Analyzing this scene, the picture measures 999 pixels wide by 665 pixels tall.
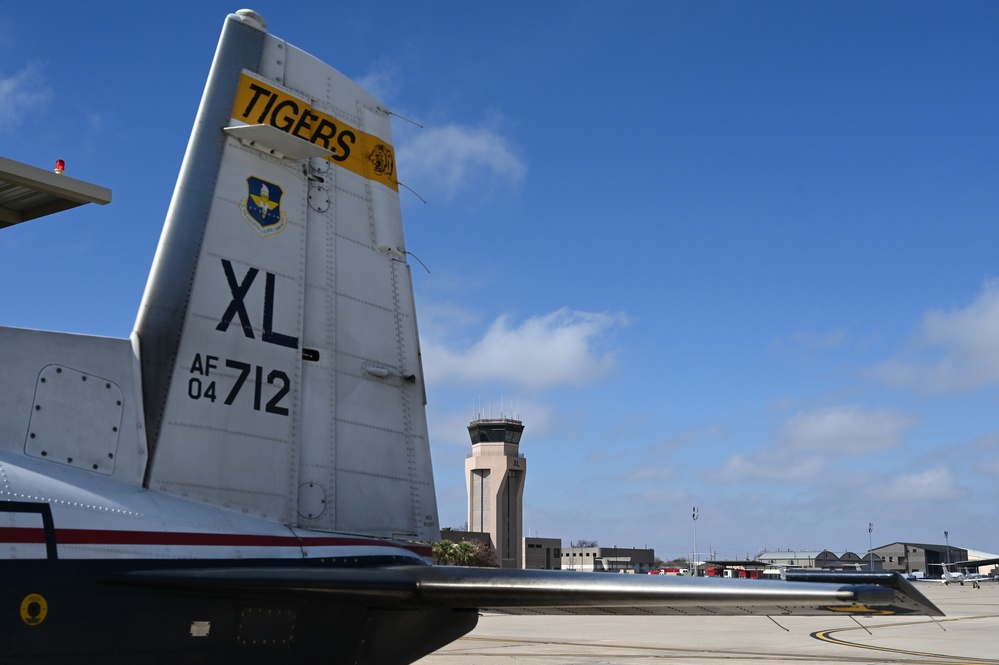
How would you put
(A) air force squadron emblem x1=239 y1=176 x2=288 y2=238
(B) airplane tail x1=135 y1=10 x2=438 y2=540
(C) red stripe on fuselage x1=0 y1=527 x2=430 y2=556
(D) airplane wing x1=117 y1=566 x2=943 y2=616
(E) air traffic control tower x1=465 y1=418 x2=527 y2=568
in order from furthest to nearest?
(E) air traffic control tower x1=465 y1=418 x2=527 y2=568 < (A) air force squadron emblem x1=239 y1=176 x2=288 y2=238 < (B) airplane tail x1=135 y1=10 x2=438 y2=540 < (D) airplane wing x1=117 y1=566 x2=943 y2=616 < (C) red stripe on fuselage x1=0 y1=527 x2=430 y2=556

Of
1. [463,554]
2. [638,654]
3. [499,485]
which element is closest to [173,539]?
[638,654]

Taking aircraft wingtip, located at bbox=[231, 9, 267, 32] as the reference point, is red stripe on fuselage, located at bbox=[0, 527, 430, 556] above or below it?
below

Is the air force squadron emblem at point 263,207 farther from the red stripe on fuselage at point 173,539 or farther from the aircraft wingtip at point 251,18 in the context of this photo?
the red stripe on fuselage at point 173,539

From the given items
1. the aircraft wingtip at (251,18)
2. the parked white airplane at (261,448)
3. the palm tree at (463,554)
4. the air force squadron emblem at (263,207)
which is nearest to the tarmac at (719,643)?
the parked white airplane at (261,448)

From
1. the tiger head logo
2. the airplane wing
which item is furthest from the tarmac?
the tiger head logo

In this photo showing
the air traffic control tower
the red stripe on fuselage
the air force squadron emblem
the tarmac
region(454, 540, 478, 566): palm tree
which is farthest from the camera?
the air traffic control tower

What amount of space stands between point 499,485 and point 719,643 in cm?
8958

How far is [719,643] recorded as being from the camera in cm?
2222

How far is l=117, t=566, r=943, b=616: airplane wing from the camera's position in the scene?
18.4 feet

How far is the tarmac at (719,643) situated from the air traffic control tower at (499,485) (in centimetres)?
7874

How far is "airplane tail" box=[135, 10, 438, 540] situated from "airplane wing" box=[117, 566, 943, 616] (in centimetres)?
94

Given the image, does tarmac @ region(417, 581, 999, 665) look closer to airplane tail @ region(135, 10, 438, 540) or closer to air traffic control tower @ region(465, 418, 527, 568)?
airplane tail @ region(135, 10, 438, 540)

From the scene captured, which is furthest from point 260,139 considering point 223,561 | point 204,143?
point 223,561

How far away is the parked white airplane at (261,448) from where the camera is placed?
5.72m
